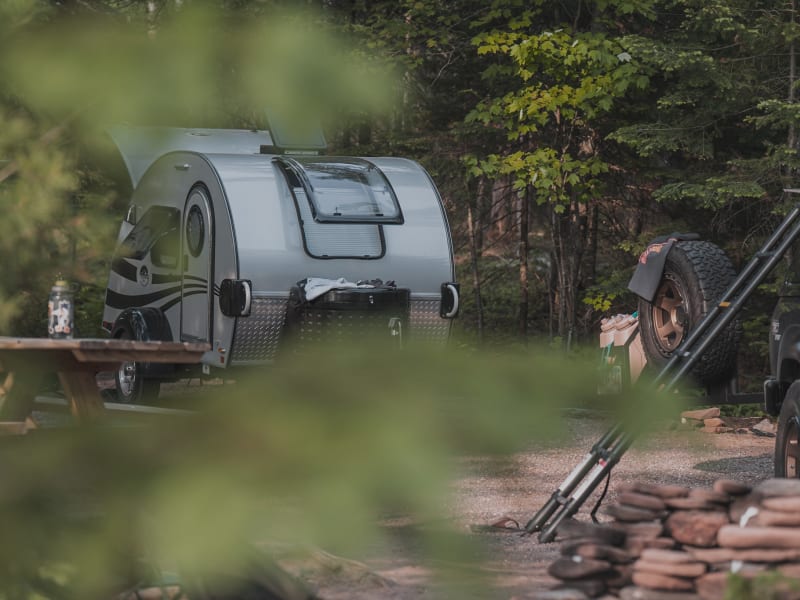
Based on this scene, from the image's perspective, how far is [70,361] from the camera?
112 inches

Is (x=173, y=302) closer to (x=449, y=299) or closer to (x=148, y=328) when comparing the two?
(x=148, y=328)

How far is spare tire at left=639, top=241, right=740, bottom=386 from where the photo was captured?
7410 millimetres

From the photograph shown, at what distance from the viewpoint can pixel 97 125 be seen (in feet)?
4.60

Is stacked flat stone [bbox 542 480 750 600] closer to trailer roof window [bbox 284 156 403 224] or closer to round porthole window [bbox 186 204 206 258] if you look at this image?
trailer roof window [bbox 284 156 403 224]

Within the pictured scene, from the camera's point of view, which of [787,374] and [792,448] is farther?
[787,374]

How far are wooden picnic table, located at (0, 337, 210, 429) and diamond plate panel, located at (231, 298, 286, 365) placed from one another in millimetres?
6091

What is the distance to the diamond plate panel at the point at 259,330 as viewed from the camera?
30.7 ft

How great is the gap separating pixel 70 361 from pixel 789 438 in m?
4.34

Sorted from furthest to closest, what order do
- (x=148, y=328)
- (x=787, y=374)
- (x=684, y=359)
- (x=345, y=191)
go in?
(x=148, y=328)
(x=345, y=191)
(x=787, y=374)
(x=684, y=359)

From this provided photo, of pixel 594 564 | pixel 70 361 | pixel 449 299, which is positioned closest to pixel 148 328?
pixel 449 299

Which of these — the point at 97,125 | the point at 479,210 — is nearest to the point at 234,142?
the point at 479,210

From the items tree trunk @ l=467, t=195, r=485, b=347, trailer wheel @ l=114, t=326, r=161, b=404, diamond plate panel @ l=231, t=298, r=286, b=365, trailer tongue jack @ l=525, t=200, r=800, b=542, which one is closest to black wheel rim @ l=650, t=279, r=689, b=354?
trailer tongue jack @ l=525, t=200, r=800, b=542

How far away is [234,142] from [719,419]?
538cm

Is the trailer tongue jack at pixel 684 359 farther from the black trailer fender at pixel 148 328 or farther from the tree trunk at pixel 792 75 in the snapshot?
the tree trunk at pixel 792 75
